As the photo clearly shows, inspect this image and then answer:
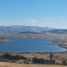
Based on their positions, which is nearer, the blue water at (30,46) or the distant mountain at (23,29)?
the blue water at (30,46)

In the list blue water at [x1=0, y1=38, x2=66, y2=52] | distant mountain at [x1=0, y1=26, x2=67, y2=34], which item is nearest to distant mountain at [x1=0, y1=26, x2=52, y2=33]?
distant mountain at [x1=0, y1=26, x2=67, y2=34]

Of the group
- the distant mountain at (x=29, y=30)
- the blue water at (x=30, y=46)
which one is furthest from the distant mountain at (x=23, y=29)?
the blue water at (x=30, y=46)

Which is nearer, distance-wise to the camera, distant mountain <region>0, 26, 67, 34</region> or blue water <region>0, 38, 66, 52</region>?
blue water <region>0, 38, 66, 52</region>

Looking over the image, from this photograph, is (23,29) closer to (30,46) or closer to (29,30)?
(29,30)

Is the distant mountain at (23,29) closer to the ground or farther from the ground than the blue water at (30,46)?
farther from the ground

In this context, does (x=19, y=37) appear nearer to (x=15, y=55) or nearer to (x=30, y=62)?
(x=15, y=55)

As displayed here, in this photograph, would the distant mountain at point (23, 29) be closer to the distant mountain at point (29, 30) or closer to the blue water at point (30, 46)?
the distant mountain at point (29, 30)

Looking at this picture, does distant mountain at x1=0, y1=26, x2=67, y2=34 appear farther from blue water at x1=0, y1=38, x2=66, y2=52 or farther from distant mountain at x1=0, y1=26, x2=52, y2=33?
blue water at x1=0, y1=38, x2=66, y2=52

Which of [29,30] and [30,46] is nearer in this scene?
[30,46]

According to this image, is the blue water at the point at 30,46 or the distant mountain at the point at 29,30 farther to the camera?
the distant mountain at the point at 29,30

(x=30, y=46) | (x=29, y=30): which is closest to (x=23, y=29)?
(x=29, y=30)
